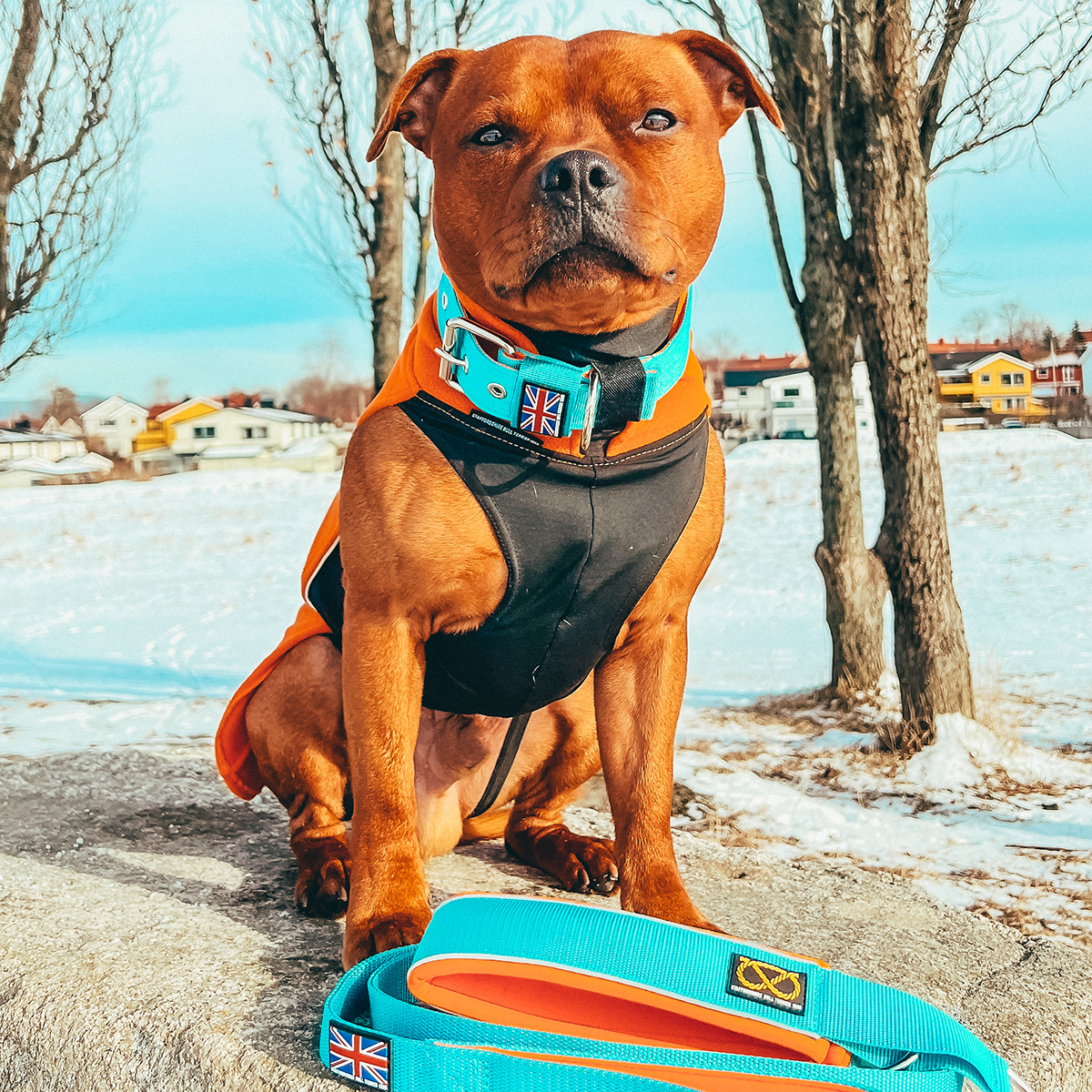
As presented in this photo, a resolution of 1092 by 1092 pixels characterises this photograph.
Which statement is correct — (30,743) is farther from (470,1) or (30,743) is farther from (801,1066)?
(470,1)

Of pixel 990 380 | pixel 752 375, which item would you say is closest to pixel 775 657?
pixel 990 380

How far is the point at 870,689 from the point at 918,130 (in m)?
3.20

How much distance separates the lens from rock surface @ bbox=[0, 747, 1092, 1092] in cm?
194

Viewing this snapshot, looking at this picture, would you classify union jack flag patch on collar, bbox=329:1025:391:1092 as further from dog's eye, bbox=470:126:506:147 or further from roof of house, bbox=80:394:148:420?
roof of house, bbox=80:394:148:420

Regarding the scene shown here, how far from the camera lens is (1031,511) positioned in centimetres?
1436

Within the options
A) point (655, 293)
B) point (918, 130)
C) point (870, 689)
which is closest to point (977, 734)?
point (870, 689)

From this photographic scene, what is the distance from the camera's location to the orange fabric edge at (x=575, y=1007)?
61.9 inches

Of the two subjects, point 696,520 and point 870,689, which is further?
point 870,689

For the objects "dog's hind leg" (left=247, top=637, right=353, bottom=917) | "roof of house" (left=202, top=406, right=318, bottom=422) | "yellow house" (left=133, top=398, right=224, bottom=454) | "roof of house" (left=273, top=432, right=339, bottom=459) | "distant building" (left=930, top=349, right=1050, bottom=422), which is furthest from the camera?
"roof of house" (left=202, top=406, right=318, bottom=422)

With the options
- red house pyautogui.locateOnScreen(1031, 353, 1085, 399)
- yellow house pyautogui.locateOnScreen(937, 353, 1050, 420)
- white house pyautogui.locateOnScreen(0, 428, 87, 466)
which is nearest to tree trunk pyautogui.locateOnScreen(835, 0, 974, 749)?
white house pyautogui.locateOnScreen(0, 428, 87, 466)

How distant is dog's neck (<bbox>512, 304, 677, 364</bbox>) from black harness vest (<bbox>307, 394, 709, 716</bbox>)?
192 millimetres

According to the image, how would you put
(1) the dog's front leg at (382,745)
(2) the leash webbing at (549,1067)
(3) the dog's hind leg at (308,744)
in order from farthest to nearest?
(3) the dog's hind leg at (308,744)
(1) the dog's front leg at (382,745)
(2) the leash webbing at (549,1067)

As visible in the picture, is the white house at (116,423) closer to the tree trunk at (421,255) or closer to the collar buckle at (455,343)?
the tree trunk at (421,255)

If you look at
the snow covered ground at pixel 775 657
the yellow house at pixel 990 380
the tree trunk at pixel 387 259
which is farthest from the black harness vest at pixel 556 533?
the yellow house at pixel 990 380
